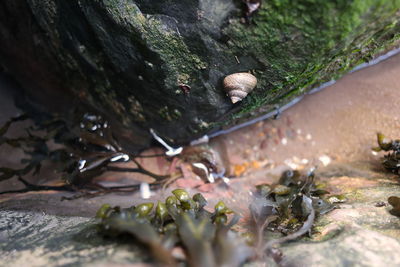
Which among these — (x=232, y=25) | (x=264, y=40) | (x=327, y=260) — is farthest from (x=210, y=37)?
(x=327, y=260)

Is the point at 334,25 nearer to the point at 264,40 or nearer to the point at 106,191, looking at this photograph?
the point at 264,40

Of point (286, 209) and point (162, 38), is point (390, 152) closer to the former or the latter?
point (286, 209)

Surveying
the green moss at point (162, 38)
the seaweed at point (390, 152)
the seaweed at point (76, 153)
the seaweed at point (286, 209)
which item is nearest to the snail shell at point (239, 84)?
the green moss at point (162, 38)

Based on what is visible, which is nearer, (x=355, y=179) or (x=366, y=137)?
(x=355, y=179)

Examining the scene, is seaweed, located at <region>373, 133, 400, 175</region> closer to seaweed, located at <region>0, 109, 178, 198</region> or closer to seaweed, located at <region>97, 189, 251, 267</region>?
seaweed, located at <region>97, 189, 251, 267</region>

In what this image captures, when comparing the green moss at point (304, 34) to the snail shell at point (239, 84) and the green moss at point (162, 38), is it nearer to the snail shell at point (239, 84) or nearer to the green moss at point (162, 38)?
the snail shell at point (239, 84)

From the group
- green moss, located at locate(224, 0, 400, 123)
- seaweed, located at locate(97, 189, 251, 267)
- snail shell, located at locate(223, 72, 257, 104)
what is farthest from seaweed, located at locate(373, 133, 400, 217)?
seaweed, located at locate(97, 189, 251, 267)
